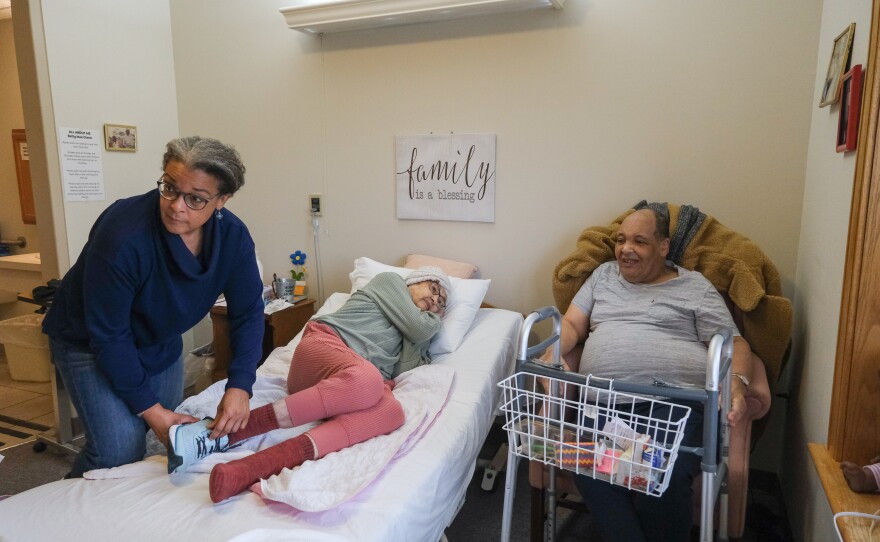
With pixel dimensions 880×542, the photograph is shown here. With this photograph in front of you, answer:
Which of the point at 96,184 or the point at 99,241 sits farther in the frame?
the point at 96,184

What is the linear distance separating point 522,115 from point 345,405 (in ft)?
5.19

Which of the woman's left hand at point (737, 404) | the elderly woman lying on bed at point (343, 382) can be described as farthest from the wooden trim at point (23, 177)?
the woman's left hand at point (737, 404)

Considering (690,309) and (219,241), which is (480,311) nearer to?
(690,309)

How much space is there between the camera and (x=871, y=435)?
119 cm

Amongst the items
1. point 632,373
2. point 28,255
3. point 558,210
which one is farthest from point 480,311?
point 28,255

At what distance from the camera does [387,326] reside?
221cm

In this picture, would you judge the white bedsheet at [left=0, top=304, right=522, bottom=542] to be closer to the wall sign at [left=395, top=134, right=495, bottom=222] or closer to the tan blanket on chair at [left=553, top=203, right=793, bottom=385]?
the tan blanket on chair at [left=553, top=203, right=793, bottom=385]

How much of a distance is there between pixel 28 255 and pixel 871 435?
15.7 feet

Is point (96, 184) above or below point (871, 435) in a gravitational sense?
above

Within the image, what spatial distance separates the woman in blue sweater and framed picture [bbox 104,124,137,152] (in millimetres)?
1682

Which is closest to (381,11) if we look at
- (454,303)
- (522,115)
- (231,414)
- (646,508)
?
(522,115)

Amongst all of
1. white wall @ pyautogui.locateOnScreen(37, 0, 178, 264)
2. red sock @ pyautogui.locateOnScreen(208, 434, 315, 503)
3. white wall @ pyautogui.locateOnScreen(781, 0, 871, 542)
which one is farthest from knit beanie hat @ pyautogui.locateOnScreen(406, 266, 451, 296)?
white wall @ pyautogui.locateOnScreen(37, 0, 178, 264)

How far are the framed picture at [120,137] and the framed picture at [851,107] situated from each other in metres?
3.19

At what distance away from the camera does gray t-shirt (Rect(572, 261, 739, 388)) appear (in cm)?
183
